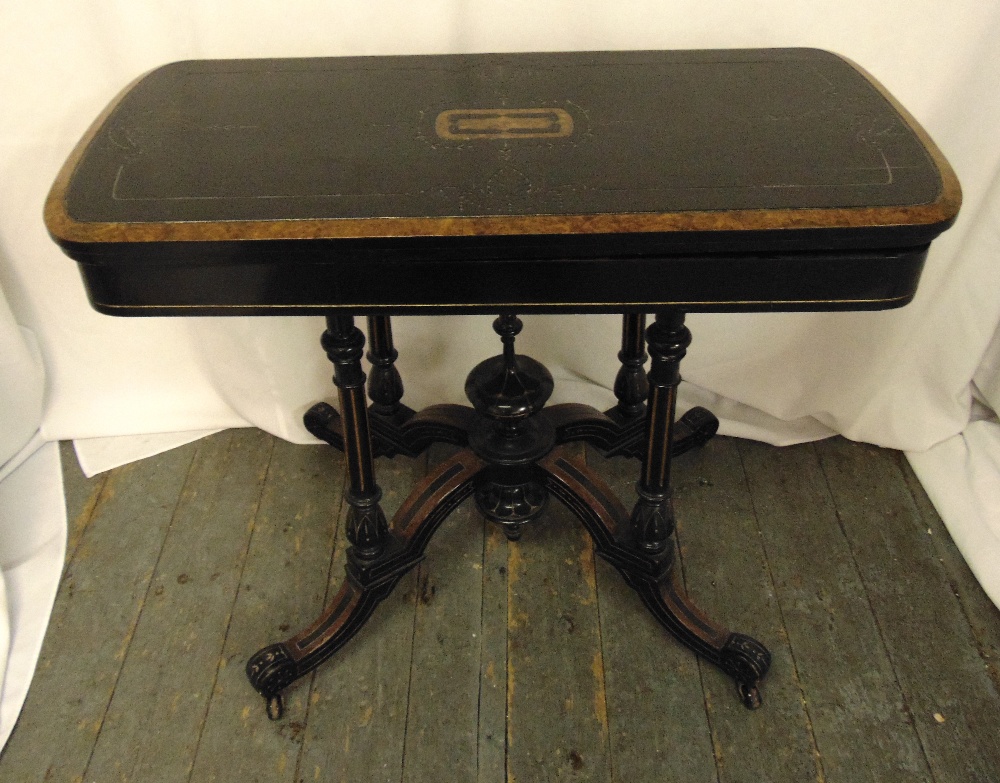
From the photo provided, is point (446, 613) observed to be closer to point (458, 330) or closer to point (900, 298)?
point (458, 330)

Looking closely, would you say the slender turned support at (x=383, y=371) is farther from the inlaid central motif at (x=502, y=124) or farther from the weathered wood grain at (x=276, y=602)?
the inlaid central motif at (x=502, y=124)

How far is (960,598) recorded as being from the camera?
1586 millimetres

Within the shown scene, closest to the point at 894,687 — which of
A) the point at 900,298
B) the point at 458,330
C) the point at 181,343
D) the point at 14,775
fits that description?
the point at 900,298

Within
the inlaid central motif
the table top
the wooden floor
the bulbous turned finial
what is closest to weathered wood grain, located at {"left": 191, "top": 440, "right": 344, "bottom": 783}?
the wooden floor

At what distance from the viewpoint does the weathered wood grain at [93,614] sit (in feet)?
4.58

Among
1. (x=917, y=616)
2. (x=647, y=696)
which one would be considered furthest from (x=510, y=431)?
(x=917, y=616)

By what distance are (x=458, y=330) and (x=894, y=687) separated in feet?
3.16

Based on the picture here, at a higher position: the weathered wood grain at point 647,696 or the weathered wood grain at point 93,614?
the weathered wood grain at point 647,696

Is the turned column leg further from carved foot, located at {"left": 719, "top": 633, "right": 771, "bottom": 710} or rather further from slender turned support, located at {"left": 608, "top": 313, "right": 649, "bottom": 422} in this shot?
carved foot, located at {"left": 719, "top": 633, "right": 771, "bottom": 710}

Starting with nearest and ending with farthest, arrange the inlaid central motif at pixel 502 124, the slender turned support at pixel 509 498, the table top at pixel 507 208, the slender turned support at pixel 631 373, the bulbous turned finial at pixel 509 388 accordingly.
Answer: the table top at pixel 507 208, the inlaid central motif at pixel 502 124, the slender turned support at pixel 509 498, the bulbous turned finial at pixel 509 388, the slender turned support at pixel 631 373

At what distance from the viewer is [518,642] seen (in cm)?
152

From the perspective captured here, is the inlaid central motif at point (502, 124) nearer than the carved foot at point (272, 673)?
Yes

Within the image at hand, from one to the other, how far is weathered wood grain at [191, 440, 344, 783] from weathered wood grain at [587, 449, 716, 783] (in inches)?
18.5

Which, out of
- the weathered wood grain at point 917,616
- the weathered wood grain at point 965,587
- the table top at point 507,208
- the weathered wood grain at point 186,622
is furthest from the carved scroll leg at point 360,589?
the weathered wood grain at point 965,587
